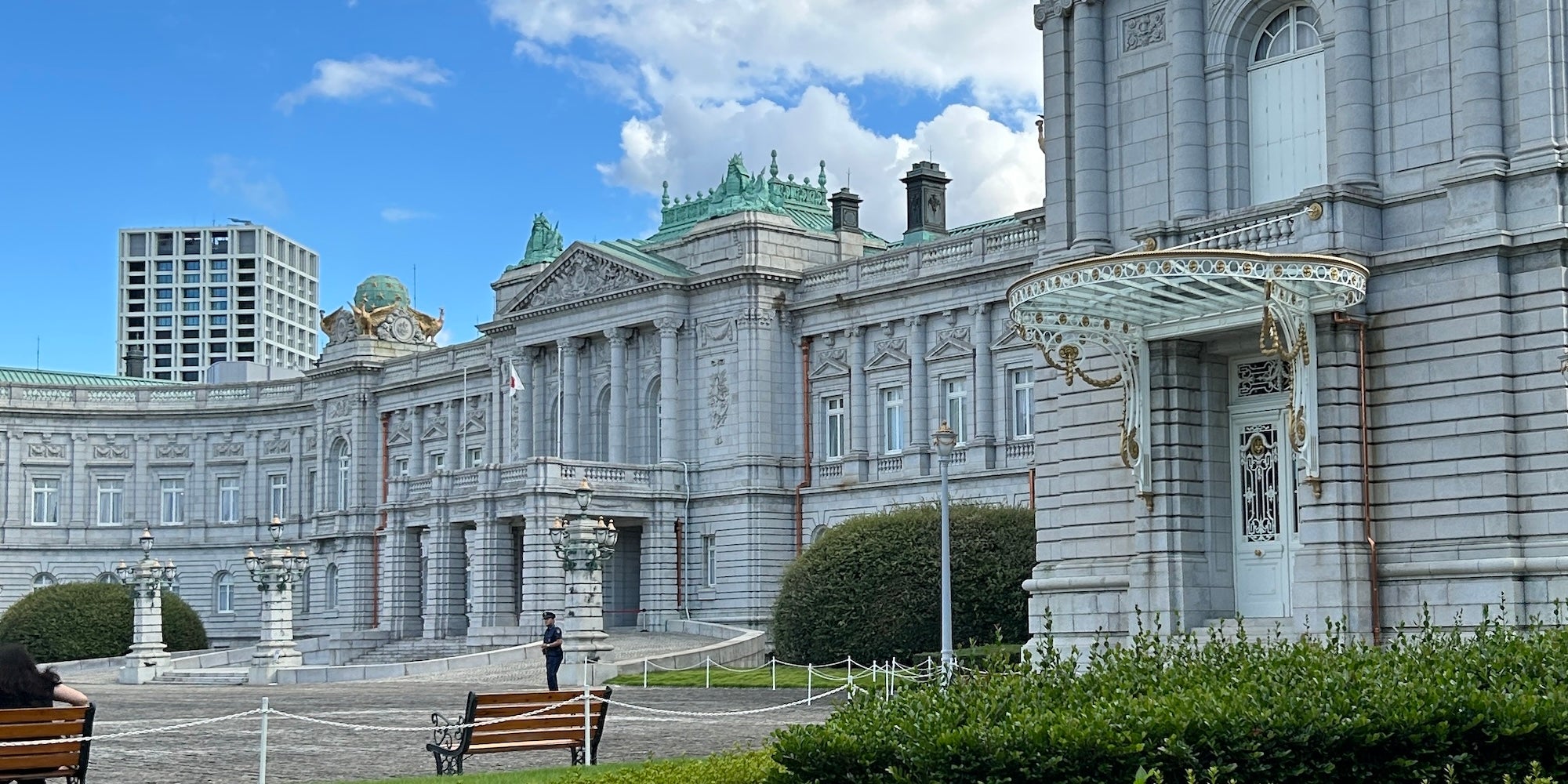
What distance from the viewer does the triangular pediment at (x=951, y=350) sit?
65125 mm

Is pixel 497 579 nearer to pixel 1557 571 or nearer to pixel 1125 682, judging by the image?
pixel 1557 571

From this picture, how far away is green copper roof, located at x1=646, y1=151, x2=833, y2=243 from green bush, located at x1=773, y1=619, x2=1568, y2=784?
54885 mm

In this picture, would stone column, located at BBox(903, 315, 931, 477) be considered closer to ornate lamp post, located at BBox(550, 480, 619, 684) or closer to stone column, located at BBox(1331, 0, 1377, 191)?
ornate lamp post, located at BBox(550, 480, 619, 684)

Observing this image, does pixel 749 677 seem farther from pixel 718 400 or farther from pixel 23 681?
pixel 23 681

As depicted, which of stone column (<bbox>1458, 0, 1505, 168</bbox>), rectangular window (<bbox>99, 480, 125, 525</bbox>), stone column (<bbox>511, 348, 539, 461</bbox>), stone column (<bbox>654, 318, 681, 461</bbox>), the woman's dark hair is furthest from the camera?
rectangular window (<bbox>99, 480, 125, 525</bbox>)

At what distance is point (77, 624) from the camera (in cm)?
7631

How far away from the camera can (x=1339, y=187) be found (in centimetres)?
2702

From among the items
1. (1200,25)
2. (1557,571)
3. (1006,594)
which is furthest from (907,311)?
(1557,571)

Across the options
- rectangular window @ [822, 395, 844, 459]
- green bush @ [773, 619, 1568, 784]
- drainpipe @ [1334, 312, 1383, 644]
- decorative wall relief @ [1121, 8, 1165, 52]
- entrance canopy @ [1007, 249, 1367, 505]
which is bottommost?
green bush @ [773, 619, 1568, 784]

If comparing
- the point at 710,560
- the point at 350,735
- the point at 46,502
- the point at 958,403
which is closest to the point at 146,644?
the point at 710,560

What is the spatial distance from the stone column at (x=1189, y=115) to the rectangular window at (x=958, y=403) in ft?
116

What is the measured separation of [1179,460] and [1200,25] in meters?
6.22

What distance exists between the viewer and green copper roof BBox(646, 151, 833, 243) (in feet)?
235

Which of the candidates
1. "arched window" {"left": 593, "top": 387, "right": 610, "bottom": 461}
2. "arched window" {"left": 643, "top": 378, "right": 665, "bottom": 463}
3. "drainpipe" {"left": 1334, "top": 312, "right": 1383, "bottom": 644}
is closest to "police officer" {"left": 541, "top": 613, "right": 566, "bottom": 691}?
"drainpipe" {"left": 1334, "top": 312, "right": 1383, "bottom": 644}
